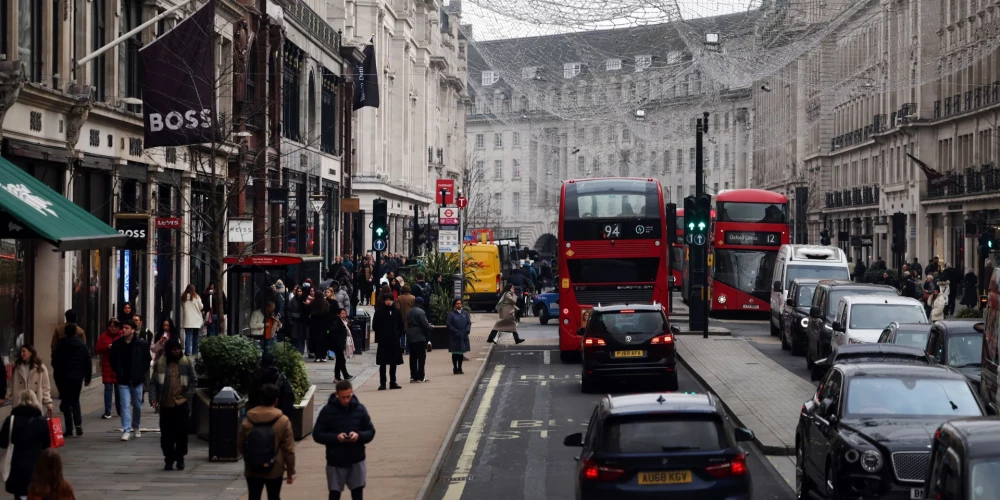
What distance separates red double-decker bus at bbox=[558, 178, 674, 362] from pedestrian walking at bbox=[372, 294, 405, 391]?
6.57 meters

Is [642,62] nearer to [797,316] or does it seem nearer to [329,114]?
[797,316]

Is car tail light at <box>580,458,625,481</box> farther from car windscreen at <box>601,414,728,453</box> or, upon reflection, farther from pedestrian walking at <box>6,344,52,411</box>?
pedestrian walking at <box>6,344,52,411</box>

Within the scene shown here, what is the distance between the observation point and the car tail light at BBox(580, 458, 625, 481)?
11.4 meters

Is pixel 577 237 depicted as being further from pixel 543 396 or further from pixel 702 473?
pixel 702 473

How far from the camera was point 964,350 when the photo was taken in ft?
66.3

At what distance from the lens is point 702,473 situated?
1132 cm

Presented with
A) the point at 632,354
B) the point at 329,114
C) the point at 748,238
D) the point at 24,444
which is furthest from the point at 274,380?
the point at 329,114

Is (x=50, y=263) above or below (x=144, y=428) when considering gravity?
above

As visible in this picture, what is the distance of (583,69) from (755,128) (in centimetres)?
6118

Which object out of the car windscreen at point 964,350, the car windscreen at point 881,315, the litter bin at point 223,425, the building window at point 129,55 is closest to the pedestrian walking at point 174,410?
the litter bin at point 223,425

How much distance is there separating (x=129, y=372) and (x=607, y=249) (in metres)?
14.8

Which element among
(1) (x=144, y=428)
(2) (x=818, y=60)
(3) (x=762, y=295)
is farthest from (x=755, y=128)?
(1) (x=144, y=428)

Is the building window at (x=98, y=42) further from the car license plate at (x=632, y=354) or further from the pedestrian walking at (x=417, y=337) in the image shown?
the car license plate at (x=632, y=354)

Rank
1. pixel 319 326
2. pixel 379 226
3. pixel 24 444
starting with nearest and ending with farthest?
pixel 24 444 < pixel 319 326 < pixel 379 226
